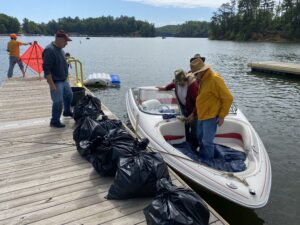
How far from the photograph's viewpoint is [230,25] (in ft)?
293

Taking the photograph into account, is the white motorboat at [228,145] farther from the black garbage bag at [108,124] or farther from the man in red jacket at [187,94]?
the black garbage bag at [108,124]

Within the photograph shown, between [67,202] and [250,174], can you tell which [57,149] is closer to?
[67,202]

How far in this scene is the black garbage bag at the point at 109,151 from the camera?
406 centimetres

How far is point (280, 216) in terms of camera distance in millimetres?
5129

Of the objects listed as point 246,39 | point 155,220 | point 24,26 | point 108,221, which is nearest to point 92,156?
point 108,221

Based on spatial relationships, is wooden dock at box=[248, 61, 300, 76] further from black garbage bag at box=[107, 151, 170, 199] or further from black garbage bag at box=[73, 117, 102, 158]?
black garbage bag at box=[107, 151, 170, 199]

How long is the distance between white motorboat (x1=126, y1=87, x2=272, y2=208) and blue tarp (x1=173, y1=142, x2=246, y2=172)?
0.39ft

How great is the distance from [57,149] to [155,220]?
290 centimetres

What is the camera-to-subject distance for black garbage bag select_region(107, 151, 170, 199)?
11.6 feet

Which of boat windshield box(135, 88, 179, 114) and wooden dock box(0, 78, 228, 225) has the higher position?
boat windshield box(135, 88, 179, 114)

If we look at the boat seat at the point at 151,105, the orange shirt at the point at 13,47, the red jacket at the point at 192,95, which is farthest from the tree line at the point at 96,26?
the red jacket at the point at 192,95

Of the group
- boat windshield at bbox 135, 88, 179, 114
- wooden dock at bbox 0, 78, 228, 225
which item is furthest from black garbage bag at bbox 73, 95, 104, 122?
boat windshield at bbox 135, 88, 179, 114

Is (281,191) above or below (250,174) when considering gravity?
below

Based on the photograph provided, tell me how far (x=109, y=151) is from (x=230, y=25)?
92.9 metres
